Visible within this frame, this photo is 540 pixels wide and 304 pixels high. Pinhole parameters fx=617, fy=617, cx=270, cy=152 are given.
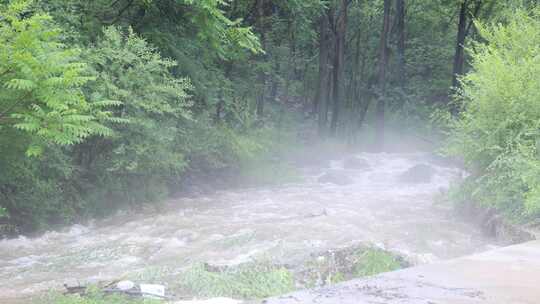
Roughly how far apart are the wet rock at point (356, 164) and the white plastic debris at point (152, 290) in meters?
17.3

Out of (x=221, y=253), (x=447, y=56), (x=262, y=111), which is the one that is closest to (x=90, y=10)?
(x=221, y=253)

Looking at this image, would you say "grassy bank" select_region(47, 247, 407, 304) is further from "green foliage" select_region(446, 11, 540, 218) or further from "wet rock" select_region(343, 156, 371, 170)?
"wet rock" select_region(343, 156, 371, 170)

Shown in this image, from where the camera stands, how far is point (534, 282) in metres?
5.14

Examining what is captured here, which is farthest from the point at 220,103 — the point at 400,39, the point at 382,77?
the point at 400,39

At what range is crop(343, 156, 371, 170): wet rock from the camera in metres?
23.6

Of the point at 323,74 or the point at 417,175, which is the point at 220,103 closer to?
the point at 417,175

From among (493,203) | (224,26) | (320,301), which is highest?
(224,26)

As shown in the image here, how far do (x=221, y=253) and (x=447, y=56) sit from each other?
27.8 meters

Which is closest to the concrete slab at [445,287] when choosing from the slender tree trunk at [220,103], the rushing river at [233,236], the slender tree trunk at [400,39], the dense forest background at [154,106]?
the rushing river at [233,236]

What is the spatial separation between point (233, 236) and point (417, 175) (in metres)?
10.7

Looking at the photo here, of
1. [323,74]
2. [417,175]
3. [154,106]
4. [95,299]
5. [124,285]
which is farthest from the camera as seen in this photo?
[323,74]

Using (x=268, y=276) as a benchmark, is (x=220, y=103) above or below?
above

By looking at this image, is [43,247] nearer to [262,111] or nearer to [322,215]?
[322,215]

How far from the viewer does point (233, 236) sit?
11.4m
